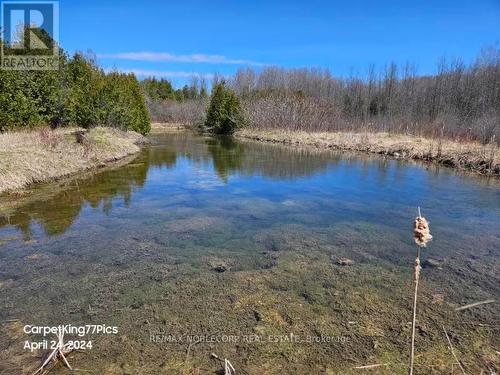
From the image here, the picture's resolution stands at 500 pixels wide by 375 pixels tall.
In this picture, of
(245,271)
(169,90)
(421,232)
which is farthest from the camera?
(169,90)

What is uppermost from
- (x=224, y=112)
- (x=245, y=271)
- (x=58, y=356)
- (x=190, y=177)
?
(x=224, y=112)

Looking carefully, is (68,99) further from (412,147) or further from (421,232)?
(421,232)

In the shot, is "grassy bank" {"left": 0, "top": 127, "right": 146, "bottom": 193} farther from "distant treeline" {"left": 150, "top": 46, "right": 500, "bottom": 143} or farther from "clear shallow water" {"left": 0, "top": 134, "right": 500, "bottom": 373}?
"distant treeline" {"left": 150, "top": 46, "right": 500, "bottom": 143}

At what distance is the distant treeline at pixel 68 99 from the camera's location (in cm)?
1458

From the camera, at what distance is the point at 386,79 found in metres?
51.3

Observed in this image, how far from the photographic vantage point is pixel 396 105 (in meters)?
46.5

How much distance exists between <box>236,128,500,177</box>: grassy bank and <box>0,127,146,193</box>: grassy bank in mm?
14366

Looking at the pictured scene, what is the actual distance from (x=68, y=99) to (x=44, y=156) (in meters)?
9.52

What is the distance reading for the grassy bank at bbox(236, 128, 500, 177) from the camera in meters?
15.1

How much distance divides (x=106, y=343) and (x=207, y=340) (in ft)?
3.09

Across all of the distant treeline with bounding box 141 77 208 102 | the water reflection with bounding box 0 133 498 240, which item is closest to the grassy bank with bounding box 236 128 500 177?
the water reflection with bounding box 0 133 498 240

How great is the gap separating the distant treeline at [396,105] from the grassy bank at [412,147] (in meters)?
1.92

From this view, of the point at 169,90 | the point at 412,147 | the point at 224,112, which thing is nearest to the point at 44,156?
Result: the point at 412,147

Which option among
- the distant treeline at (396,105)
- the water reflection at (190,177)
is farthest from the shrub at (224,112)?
the water reflection at (190,177)
